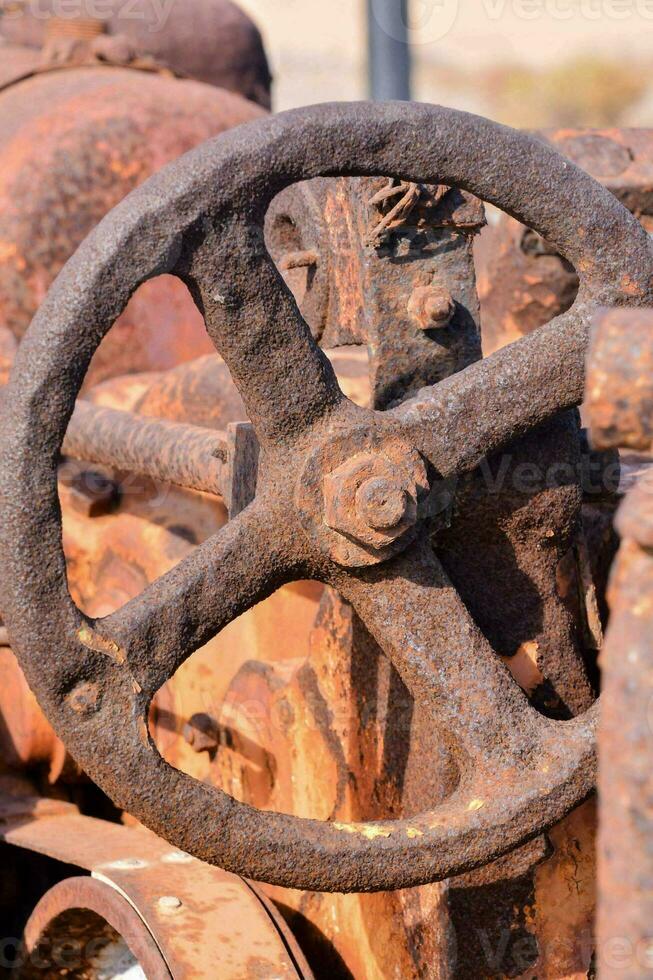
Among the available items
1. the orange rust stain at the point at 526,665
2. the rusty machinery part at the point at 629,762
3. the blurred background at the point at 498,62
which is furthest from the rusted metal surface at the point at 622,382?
the blurred background at the point at 498,62

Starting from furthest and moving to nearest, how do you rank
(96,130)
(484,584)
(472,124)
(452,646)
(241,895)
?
(96,130)
(241,895)
(484,584)
(452,646)
(472,124)

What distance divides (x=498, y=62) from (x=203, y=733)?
1720 cm

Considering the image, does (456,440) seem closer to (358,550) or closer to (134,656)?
(358,550)

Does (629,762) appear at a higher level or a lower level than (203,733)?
higher

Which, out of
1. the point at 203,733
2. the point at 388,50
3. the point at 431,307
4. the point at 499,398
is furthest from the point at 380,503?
the point at 388,50

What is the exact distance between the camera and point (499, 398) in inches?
49.5

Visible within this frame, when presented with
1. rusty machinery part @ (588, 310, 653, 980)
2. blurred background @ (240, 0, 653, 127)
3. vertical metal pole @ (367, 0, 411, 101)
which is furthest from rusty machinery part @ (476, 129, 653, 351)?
blurred background @ (240, 0, 653, 127)

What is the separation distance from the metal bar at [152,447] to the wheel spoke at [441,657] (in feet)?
0.85

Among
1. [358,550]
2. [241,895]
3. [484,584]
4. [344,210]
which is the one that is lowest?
[241,895]

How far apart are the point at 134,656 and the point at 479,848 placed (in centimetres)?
38

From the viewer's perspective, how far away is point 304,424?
4.03 ft

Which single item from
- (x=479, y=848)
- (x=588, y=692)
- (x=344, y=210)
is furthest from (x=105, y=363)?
(x=479, y=848)

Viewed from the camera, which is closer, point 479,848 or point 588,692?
point 479,848

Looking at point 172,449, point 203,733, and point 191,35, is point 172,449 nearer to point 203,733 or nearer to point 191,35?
point 203,733
